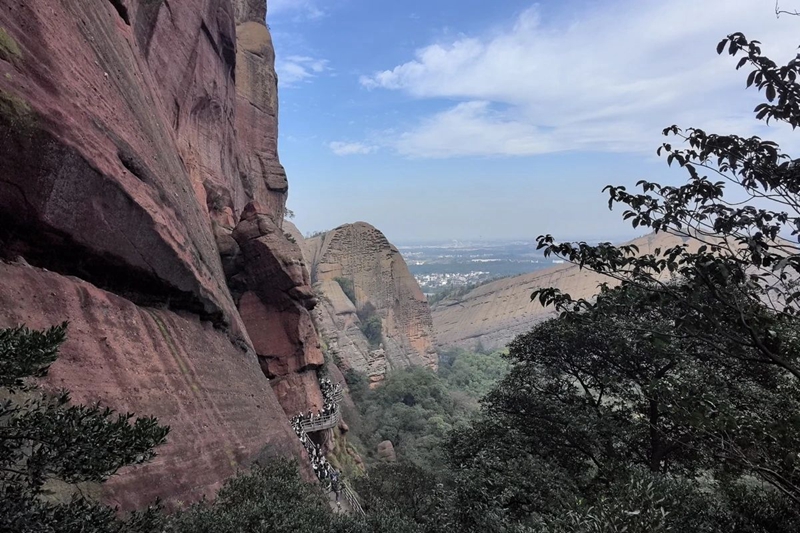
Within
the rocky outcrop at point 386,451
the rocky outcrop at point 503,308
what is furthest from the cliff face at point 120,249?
the rocky outcrop at point 503,308

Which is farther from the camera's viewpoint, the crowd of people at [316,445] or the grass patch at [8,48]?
the crowd of people at [316,445]

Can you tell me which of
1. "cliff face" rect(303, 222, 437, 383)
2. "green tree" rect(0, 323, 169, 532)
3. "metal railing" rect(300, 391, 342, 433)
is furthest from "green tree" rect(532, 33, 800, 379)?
"cliff face" rect(303, 222, 437, 383)

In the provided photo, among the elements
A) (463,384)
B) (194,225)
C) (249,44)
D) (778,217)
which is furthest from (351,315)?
(778,217)

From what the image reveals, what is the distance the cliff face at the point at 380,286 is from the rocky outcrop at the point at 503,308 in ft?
67.8

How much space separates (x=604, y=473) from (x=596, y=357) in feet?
11.9

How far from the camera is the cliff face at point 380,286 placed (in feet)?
199

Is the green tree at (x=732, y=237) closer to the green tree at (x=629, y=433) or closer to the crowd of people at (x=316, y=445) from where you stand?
the green tree at (x=629, y=433)

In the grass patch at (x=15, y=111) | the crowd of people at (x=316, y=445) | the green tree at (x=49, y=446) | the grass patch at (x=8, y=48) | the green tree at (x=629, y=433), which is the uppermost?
the grass patch at (x=8, y=48)

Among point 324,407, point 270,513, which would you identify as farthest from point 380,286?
point 270,513

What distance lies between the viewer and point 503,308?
8819 centimetres

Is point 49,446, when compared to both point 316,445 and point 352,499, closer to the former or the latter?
point 352,499

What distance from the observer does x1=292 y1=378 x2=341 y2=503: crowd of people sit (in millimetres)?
15547

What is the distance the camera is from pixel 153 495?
282 inches

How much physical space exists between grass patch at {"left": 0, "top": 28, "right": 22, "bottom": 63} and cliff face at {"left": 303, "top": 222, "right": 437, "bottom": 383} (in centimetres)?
5181
